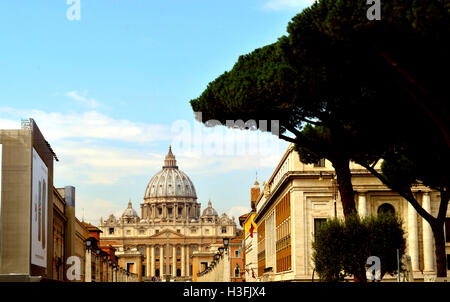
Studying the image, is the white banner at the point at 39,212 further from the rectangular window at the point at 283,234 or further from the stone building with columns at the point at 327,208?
the rectangular window at the point at 283,234

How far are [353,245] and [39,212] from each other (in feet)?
68.2

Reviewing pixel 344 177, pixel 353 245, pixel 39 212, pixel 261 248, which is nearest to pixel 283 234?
pixel 39 212

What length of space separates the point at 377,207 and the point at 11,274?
73.9ft

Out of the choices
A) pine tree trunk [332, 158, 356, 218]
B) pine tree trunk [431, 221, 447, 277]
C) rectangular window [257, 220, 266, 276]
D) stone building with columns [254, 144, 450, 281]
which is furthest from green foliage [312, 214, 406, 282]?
rectangular window [257, 220, 266, 276]

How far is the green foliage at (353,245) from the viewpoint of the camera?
30906 mm

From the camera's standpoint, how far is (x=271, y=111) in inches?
952

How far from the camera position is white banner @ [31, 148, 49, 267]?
4231cm

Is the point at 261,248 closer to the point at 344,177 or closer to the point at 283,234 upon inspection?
the point at 283,234

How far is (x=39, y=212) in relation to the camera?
44.6m

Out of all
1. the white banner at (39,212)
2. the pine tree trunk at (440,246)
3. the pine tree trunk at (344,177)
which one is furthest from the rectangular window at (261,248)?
the pine tree trunk at (344,177)

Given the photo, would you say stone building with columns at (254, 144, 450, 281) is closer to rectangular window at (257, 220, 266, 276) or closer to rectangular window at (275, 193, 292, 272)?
rectangular window at (275, 193, 292, 272)

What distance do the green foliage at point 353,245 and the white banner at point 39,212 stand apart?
684 inches

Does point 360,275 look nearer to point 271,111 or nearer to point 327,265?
point 327,265

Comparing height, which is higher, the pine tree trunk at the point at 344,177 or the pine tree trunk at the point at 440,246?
the pine tree trunk at the point at 344,177
